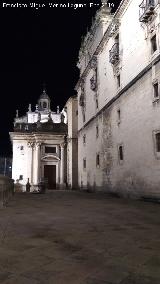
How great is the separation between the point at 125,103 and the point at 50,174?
2233 cm

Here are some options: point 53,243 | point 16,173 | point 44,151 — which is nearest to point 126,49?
point 53,243

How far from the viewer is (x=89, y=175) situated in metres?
28.7

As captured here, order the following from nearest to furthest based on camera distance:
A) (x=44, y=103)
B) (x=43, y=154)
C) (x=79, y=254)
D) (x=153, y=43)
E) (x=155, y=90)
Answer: (x=79, y=254) → (x=155, y=90) → (x=153, y=43) → (x=43, y=154) → (x=44, y=103)

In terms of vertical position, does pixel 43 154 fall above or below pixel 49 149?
→ below

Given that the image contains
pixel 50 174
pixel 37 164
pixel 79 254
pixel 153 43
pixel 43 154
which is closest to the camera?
pixel 79 254

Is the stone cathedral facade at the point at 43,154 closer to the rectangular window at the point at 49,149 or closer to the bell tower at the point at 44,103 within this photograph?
the rectangular window at the point at 49,149

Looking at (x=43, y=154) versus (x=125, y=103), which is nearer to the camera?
(x=125, y=103)

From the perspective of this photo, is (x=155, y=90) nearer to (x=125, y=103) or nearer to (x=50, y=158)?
(x=125, y=103)

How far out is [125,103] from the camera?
19.5 metres

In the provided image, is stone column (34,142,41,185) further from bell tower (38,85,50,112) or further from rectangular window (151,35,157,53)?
rectangular window (151,35,157,53)

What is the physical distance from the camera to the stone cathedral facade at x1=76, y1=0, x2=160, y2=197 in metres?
15.4

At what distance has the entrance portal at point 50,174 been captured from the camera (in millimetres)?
39031

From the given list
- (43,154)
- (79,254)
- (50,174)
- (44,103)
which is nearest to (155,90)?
(79,254)

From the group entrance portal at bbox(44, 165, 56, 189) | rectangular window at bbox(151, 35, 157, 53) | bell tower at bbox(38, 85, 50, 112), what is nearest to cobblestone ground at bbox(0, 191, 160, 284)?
rectangular window at bbox(151, 35, 157, 53)
